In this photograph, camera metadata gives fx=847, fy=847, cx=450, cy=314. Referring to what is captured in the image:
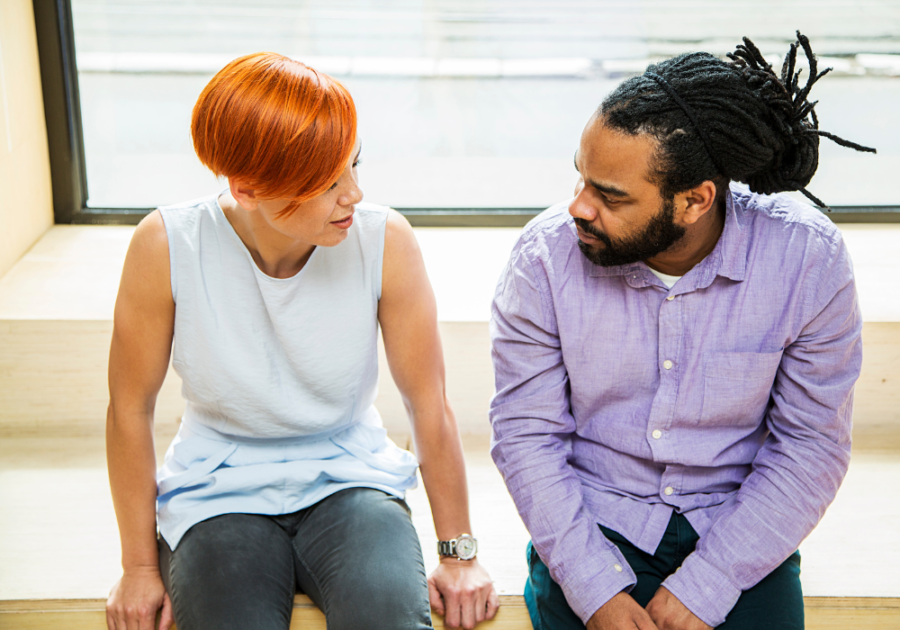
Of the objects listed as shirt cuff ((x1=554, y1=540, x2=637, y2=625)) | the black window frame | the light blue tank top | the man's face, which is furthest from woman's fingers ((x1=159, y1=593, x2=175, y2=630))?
the black window frame

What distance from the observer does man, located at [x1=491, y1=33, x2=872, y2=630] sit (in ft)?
4.05

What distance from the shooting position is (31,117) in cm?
234

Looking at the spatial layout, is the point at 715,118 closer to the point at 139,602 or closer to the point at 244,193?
the point at 244,193

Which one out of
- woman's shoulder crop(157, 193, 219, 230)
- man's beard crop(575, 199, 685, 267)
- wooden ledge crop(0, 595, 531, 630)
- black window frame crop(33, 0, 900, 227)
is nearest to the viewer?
man's beard crop(575, 199, 685, 267)

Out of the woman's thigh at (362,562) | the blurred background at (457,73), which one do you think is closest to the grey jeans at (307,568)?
the woman's thigh at (362,562)

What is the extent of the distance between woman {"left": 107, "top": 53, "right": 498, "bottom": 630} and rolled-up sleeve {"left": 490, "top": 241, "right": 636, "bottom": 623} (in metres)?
0.13

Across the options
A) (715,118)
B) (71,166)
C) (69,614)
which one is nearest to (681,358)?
(715,118)

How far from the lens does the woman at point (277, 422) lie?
1300 mm

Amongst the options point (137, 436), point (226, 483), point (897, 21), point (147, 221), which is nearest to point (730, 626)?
point (226, 483)

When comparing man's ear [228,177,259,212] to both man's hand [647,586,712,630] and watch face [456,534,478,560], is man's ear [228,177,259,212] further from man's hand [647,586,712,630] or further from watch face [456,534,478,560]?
man's hand [647,586,712,630]

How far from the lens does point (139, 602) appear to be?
138 cm

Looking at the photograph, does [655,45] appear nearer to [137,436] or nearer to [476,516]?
[476,516]

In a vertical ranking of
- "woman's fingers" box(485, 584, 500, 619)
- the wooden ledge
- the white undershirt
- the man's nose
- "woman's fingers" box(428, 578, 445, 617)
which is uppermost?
the man's nose

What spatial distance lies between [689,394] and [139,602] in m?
0.95
